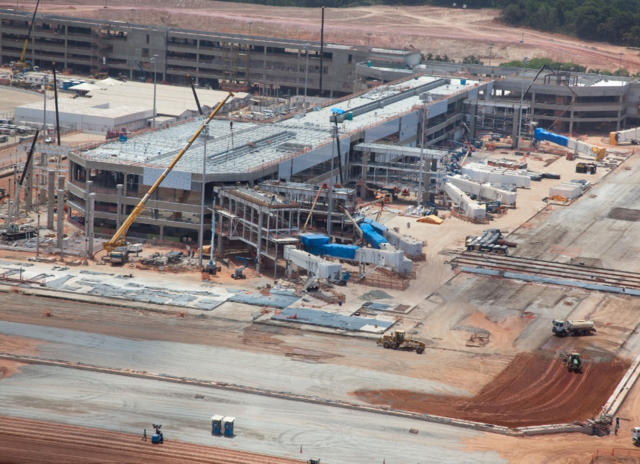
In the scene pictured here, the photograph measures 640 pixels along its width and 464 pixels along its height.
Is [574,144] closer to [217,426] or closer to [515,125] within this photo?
[515,125]

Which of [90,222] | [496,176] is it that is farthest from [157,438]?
[496,176]

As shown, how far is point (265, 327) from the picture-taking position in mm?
72625

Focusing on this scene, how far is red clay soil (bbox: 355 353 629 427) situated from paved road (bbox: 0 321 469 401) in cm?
148

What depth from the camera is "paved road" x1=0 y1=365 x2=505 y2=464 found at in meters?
54.8

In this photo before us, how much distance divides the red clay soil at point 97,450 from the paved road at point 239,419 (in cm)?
84

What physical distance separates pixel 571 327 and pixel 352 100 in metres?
72.0

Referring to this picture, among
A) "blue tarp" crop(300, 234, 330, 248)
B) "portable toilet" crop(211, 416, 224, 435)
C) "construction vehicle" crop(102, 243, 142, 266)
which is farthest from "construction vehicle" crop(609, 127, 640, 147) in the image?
"portable toilet" crop(211, 416, 224, 435)

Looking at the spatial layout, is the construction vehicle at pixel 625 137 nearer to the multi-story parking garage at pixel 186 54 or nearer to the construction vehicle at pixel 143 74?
the multi-story parking garage at pixel 186 54

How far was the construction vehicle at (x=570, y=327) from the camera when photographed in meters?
72.7

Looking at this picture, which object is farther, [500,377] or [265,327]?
[265,327]

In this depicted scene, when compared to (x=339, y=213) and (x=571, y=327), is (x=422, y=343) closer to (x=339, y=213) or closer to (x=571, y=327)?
(x=571, y=327)

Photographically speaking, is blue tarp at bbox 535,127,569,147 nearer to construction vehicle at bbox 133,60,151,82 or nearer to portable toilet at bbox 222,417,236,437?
construction vehicle at bbox 133,60,151,82

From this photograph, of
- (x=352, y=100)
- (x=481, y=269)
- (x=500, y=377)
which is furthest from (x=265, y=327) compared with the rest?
(x=352, y=100)

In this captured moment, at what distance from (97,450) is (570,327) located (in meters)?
33.7
